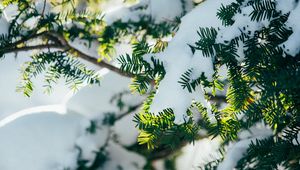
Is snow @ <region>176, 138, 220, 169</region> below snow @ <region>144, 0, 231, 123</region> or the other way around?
below

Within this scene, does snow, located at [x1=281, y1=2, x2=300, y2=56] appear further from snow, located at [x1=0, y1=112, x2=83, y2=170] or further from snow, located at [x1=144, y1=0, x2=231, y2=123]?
snow, located at [x1=0, y1=112, x2=83, y2=170]

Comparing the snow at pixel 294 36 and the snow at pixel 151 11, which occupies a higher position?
the snow at pixel 151 11

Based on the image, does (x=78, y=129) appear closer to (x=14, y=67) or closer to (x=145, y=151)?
(x=145, y=151)

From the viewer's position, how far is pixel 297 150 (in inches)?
Result: 36.7

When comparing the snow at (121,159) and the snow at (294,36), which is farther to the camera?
the snow at (121,159)

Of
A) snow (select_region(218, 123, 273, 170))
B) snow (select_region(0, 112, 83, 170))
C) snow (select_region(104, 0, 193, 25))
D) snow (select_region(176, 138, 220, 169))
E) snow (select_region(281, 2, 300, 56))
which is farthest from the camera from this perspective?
snow (select_region(176, 138, 220, 169))

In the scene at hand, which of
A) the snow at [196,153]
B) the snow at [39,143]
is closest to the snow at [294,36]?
the snow at [196,153]

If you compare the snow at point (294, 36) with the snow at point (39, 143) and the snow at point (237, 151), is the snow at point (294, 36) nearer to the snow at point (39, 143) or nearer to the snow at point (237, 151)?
the snow at point (237, 151)

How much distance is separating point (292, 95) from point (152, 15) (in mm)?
1344

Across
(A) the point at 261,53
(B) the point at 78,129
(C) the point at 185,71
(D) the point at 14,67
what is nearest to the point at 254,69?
(A) the point at 261,53

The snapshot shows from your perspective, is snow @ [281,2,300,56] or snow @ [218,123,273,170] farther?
snow @ [218,123,273,170]

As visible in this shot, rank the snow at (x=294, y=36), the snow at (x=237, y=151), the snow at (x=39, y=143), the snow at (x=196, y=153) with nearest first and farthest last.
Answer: the snow at (x=294, y=36) → the snow at (x=237, y=151) → the snow at (x=39, y=143) → the snow at (x=196, y=153)

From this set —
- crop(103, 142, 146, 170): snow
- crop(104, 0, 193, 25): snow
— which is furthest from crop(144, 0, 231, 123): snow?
crop(103, 142, 146, 170): snow

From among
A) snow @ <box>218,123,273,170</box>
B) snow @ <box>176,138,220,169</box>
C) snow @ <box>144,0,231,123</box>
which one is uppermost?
snow @ <box>144,0,231,123</box>
